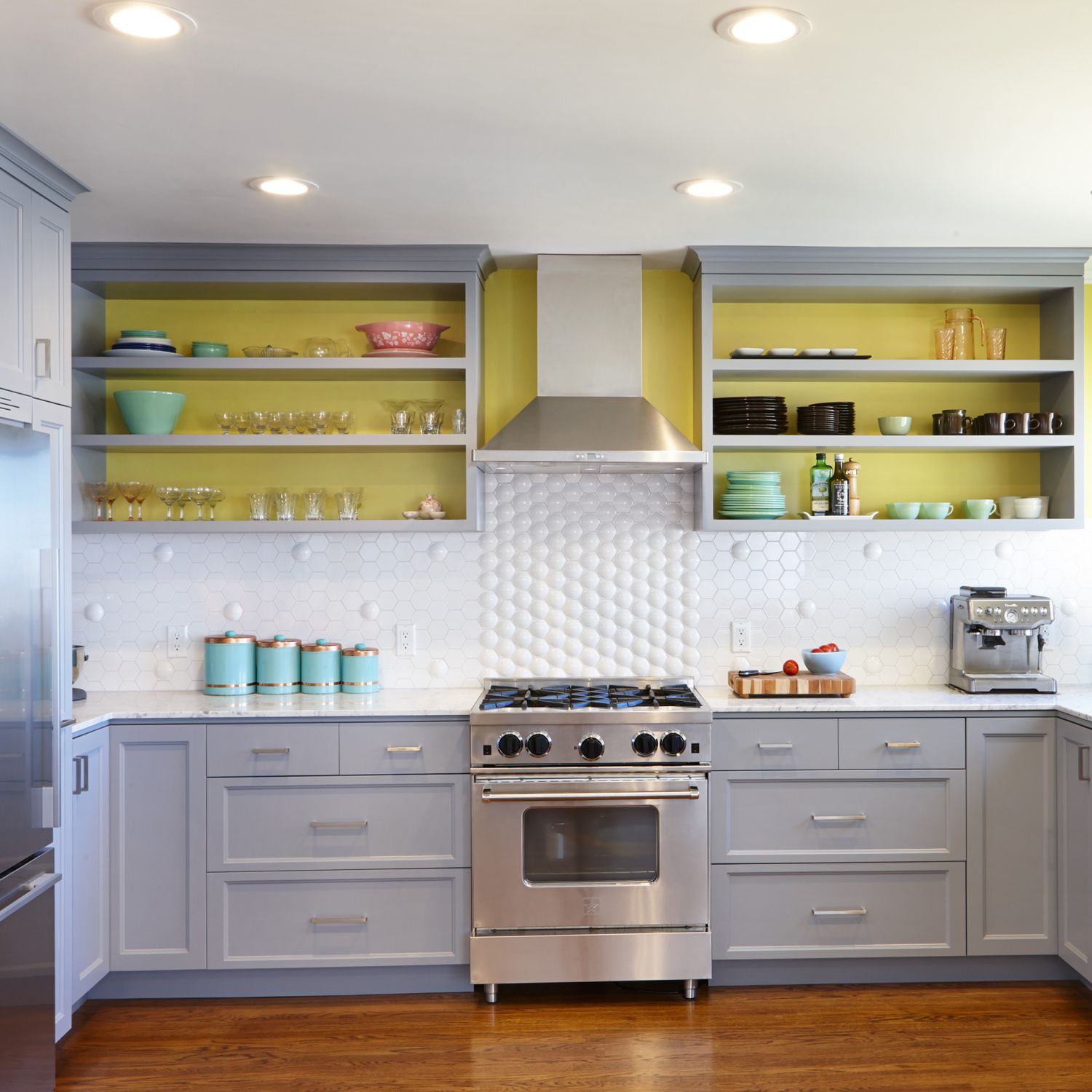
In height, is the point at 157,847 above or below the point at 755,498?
below

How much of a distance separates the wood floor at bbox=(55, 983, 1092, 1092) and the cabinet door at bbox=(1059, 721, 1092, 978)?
0.66ft

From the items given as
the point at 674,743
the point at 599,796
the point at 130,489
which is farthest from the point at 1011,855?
the point at 130,489

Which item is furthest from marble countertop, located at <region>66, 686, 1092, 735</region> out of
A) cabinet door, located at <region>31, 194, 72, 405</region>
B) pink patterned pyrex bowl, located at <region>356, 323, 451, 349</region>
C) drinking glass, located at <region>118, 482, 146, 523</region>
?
pink patterned pyrex bowl, located at <region>356, 323, 451, 349</region>

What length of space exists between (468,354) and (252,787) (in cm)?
170

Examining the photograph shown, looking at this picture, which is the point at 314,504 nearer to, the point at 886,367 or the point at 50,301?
the point at 50,301

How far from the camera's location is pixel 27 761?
2695 millimetres

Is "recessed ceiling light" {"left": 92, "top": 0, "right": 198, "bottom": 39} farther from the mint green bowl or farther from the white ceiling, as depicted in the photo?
the mint green bowl

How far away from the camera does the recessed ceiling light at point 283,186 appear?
3061mm

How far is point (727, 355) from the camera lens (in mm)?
4176

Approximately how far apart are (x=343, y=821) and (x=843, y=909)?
5.61 feet

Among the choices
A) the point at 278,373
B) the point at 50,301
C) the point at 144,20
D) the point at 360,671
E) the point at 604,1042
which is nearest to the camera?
the point at 144,20

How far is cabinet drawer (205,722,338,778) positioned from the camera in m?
3.49

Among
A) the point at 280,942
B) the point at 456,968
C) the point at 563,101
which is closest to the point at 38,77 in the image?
the point at 563,101

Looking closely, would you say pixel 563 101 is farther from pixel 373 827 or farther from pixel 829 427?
pixel 373 827
